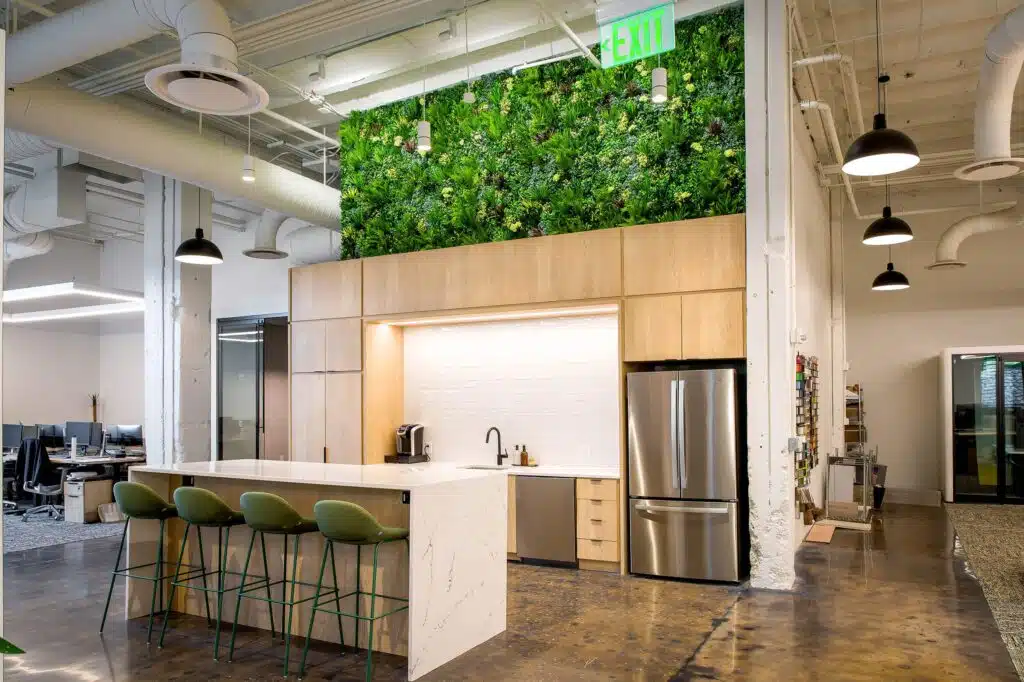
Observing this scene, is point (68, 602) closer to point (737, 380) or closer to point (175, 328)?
point (175, 328)

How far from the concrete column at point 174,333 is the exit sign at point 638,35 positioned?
566 centimetres

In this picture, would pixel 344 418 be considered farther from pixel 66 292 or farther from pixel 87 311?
pixel 87 311

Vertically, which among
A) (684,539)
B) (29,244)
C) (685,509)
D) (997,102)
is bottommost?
(684,539)

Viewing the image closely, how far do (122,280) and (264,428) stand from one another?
3843 millimetres

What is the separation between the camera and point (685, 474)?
5.93 metres

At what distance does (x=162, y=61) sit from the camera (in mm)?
6359

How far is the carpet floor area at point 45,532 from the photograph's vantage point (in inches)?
301

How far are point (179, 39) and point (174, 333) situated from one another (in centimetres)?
471

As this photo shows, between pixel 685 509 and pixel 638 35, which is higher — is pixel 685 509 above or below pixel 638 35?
below

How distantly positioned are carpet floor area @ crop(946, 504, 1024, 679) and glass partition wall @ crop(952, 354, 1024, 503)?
0.36 m

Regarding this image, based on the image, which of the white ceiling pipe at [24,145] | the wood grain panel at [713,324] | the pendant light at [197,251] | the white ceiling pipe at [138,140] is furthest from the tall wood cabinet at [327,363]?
the wood grain panel at [713,324]

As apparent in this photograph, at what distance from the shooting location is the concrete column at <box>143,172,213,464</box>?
29.3ft

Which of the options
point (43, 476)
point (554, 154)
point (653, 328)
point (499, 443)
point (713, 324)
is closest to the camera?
point (713, 324)

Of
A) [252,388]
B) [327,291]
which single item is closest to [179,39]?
[327,291]
